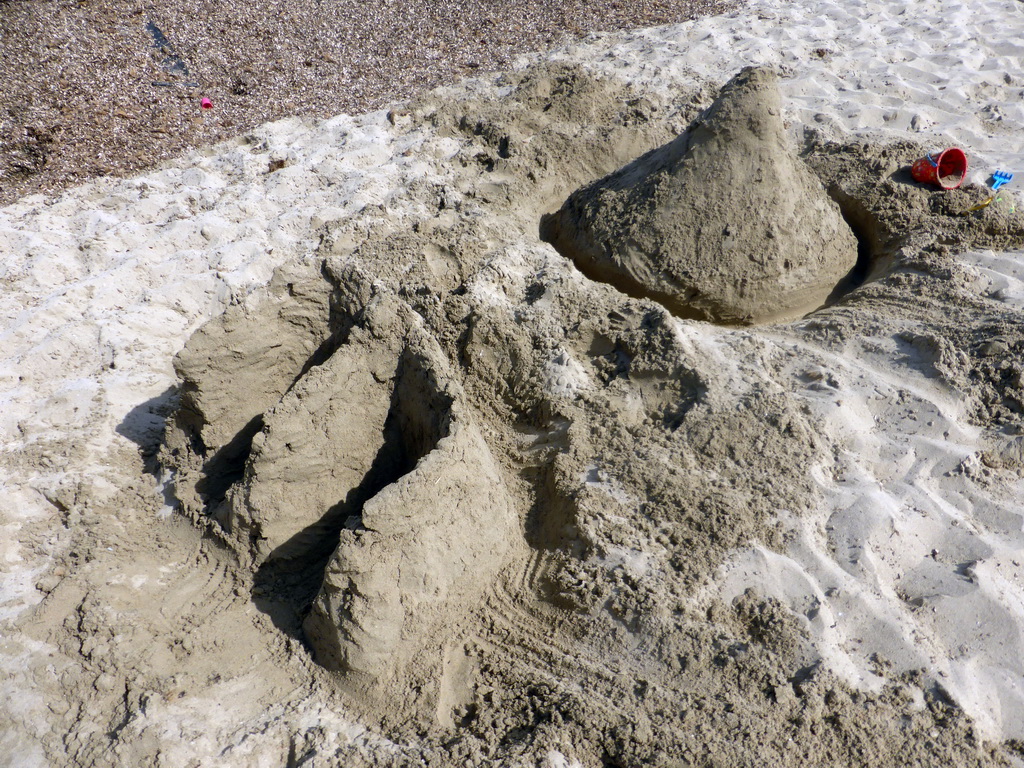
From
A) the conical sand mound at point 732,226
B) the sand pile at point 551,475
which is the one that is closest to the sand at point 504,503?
the sand pile at point 551,475

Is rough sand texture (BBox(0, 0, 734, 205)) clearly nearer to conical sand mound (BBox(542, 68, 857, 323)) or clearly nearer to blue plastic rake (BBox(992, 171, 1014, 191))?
conical sand mound (BBox(542, 68, 857, 323))

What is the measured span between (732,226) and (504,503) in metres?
1.82

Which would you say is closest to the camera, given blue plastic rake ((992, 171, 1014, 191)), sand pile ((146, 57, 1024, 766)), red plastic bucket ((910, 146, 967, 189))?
sand pile ((146, 57, 1024, 766))

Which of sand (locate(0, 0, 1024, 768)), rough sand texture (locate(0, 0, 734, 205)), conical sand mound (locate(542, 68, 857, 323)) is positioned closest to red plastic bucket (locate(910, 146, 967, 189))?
sand (locate(0, 0, 1024, 768))

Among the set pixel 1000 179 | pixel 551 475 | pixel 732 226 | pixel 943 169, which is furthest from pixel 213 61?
pixel 1000 179

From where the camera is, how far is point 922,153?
388 cm

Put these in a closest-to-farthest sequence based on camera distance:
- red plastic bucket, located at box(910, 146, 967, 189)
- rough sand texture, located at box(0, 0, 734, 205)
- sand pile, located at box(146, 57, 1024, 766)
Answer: sand pile, located at box(146, 57, 1024, 766) < red plastic bucket, located at box(910, 146, 967, 189) < rough sand texture, located at box(0, 0, 734, 205)

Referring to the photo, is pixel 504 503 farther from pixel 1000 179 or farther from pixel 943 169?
pixel 1000 179

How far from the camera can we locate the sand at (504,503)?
6.12 ft

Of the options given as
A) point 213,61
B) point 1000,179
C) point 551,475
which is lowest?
point 551,475

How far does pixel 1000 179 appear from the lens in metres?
3.67

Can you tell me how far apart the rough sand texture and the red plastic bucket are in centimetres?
325

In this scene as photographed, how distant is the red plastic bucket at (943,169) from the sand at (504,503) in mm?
74

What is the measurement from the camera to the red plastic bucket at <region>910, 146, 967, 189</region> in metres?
3.55
